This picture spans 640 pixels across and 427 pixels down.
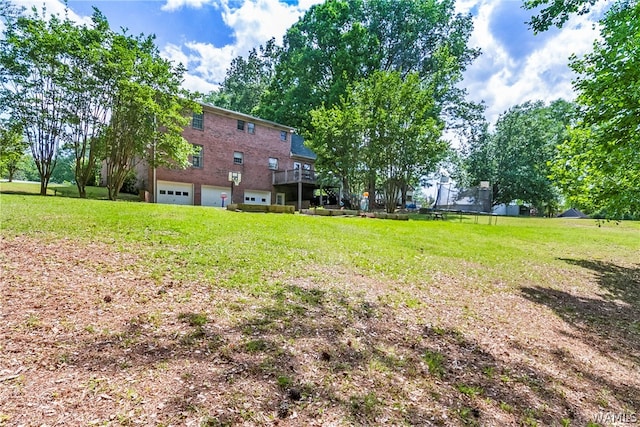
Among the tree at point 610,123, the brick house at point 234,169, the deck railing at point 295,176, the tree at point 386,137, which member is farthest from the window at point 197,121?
the tree at point 610,123

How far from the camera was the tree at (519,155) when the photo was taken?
109 ft

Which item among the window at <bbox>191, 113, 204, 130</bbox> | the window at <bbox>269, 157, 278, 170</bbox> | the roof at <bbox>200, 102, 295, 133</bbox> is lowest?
the window at <bbox>269, 157, 278, 170</bbox>

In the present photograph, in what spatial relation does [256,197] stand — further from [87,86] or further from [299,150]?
[87,86]

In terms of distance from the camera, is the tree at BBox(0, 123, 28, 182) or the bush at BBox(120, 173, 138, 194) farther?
the bush at BBox(120, 173, 138, 194)

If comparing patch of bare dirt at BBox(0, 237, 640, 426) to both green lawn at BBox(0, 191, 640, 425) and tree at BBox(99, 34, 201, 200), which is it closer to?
green lawn at BBox(0, 191, 640, 425)

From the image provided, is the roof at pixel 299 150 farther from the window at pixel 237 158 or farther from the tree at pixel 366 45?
the window at pixel 237 158

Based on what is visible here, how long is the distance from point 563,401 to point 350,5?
112 feet

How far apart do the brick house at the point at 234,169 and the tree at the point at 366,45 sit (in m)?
5.08

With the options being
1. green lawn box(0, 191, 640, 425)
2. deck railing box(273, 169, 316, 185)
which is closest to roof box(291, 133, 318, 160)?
deck railing box(273, 169, 316, 185)

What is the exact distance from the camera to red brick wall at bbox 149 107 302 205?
21.1 meters

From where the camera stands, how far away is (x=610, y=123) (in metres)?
7.09

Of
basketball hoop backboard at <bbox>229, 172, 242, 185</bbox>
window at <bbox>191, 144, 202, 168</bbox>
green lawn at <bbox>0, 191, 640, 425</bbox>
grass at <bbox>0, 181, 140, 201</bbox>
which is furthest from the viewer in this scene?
basketball hoop backboard at <bbox>229, 172, 242, 185</bbox>

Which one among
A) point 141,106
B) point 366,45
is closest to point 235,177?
point 141,106

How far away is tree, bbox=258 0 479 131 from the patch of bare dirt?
81.5ft
